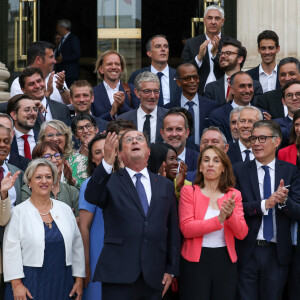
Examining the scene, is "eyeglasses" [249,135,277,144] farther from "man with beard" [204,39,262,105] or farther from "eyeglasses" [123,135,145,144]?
"man with beard" [204,39,262,105]

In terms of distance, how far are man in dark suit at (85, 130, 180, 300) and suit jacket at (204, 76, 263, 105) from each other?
3258mm

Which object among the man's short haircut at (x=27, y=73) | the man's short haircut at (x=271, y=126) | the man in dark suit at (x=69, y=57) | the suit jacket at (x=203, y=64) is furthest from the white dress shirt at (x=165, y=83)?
the man in dark suit at (x=69, y=57)

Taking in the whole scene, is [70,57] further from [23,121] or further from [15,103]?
[23,121]

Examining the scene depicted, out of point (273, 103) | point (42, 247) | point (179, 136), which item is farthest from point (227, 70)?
point (42, 247)

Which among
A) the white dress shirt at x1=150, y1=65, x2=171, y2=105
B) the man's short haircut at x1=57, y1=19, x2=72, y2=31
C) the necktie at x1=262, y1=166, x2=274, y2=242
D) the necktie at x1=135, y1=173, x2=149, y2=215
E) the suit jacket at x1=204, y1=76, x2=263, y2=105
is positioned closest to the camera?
the necktie at x1=135, y1=173, x2=149, y2=215

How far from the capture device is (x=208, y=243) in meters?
7.16

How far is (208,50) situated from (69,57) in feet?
10.7

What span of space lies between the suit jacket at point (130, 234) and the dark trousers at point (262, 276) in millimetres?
829

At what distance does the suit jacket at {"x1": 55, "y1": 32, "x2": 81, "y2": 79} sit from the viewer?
1323 cm

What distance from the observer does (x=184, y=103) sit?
9820 millimetres

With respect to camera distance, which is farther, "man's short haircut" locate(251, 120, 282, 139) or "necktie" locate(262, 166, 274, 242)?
"man's short haircut" locate(251, 120, 282, 139)

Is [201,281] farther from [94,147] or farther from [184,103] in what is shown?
[184,103]

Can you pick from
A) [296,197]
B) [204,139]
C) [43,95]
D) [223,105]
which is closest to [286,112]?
[223,105]

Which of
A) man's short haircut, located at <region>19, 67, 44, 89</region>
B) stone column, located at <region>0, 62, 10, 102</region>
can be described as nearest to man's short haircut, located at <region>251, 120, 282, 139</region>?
man's short haircut, located at <region>19, 67, 44, 89</region>
